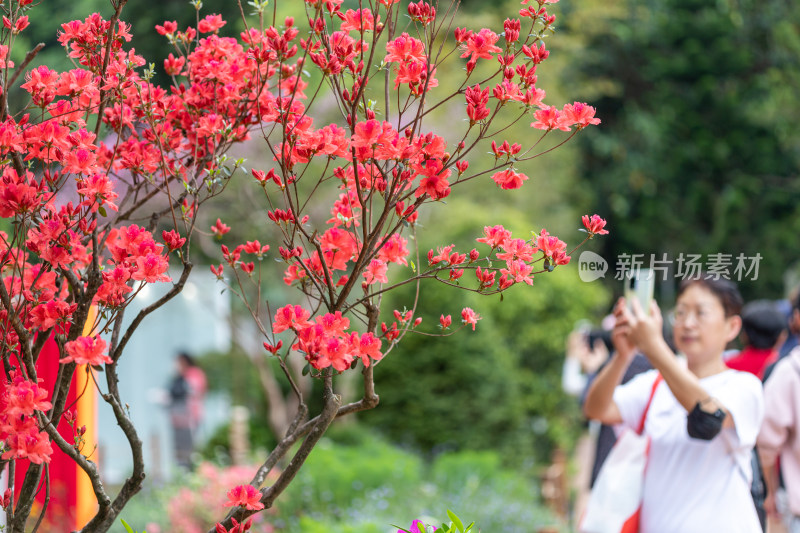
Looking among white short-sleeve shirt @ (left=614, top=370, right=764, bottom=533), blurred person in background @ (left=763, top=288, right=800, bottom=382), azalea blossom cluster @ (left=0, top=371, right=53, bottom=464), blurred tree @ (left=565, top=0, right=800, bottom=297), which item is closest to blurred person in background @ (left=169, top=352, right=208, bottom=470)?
blurred person in background @ (left=763, top=288, right=800, bottom=382)

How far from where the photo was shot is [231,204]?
10.4 m

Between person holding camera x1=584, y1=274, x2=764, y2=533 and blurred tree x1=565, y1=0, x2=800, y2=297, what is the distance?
1343 centimetres

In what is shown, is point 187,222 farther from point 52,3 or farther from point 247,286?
point 247,286

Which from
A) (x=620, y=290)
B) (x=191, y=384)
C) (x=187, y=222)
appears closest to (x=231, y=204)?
(x=191, y=384)

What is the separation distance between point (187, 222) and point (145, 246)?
7.8 inches

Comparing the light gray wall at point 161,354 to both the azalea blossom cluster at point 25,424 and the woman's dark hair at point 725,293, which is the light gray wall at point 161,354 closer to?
the woman's dark hair at point 725,293

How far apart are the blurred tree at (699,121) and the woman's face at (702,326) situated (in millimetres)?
13371

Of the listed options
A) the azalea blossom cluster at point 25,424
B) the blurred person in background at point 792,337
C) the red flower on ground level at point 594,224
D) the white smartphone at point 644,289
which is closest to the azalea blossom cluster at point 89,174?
the azalea blossom cluster at point 25,424

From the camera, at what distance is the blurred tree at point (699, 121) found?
16141 mm

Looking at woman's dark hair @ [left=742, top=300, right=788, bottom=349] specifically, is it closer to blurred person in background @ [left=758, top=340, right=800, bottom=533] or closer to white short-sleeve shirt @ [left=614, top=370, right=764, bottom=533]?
blurred person in background @ [left=758, top=340, right=800, bottom=533]

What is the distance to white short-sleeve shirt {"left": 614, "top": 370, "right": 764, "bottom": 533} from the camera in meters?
3.00

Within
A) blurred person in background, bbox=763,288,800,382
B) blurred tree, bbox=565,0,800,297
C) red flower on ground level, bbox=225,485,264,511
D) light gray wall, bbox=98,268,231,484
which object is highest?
blurred tree, bbox=565,0,800,297

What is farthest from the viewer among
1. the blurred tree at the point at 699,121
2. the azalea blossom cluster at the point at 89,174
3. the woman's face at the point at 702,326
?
the blurred tree at the point at 699,121

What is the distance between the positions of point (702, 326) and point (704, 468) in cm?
47
